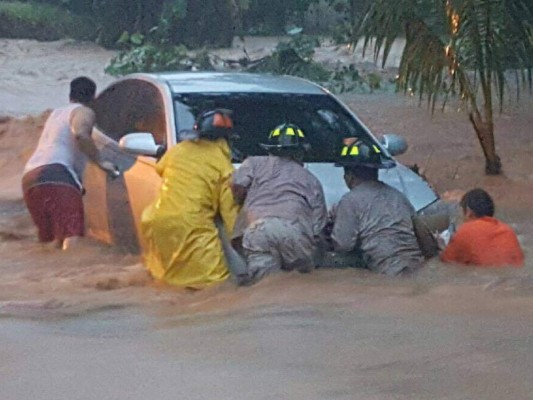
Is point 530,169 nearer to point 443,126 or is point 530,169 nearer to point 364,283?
point 443,126

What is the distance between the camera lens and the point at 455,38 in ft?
38.1

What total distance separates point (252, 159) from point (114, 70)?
1789cm

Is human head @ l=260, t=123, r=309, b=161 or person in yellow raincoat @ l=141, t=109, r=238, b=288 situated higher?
human head @ l=260, t=123, r=309, b=161

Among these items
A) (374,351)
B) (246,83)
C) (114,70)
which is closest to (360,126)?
(246,83)

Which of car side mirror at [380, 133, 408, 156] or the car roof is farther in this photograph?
the car roof

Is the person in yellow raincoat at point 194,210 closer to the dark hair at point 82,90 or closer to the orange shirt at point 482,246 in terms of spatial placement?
the orange shirt at point 482,246

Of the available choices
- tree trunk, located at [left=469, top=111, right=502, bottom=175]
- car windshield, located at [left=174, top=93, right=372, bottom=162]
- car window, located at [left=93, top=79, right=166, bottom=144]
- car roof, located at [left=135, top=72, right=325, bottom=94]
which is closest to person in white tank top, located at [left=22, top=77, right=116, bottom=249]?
car window, located at [left=93, top=79, right=166, bottom=144]

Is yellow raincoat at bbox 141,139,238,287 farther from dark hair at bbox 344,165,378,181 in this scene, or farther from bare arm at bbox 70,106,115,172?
bare arm at bbox 70,106,115,172

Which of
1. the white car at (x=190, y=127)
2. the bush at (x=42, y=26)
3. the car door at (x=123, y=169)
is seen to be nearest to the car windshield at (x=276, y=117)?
the white car at (x=190, y=127)

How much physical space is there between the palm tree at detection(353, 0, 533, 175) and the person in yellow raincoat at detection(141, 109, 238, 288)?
14.2 ft

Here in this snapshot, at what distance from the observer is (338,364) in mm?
5934

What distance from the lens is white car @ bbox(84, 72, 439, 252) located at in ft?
27.0

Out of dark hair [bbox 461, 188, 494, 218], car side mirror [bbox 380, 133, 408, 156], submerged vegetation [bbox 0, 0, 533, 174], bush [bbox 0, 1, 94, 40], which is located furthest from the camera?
bush [bbox 0, 1, 94, 40]

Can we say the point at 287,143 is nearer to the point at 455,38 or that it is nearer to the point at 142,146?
the point at 142,146
